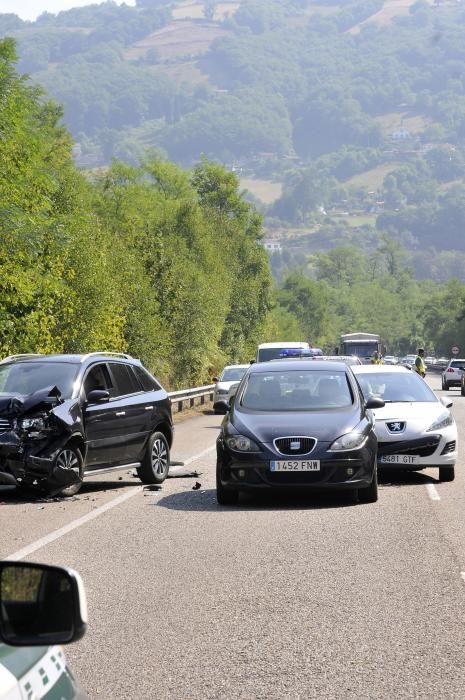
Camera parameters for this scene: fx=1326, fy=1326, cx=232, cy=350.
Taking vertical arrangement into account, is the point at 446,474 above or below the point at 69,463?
below

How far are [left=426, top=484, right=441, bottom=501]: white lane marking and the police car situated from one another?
12213 millimetres

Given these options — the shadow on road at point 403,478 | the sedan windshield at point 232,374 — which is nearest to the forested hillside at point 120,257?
the sedan windshield at point 232,374

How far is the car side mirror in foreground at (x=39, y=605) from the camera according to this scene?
248 cm

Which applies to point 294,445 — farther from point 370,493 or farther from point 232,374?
point 232,374

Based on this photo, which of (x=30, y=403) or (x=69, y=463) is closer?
(x=30, y=403)

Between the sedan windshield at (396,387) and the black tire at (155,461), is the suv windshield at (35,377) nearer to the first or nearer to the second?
the black tire at (155,461)

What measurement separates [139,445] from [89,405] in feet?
3.79

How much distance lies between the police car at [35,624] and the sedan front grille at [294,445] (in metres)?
11.2

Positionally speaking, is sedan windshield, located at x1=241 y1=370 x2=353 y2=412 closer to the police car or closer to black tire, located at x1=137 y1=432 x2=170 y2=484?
black tire, located at x1=137 y1=432 x2=170 y2=484

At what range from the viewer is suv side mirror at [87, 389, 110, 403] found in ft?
50.5

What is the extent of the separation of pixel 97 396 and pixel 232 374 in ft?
79.0

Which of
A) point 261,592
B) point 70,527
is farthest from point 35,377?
point 261,592

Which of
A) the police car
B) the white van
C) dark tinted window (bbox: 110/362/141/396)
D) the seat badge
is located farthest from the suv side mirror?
the white van

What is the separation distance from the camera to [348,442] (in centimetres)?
1399
